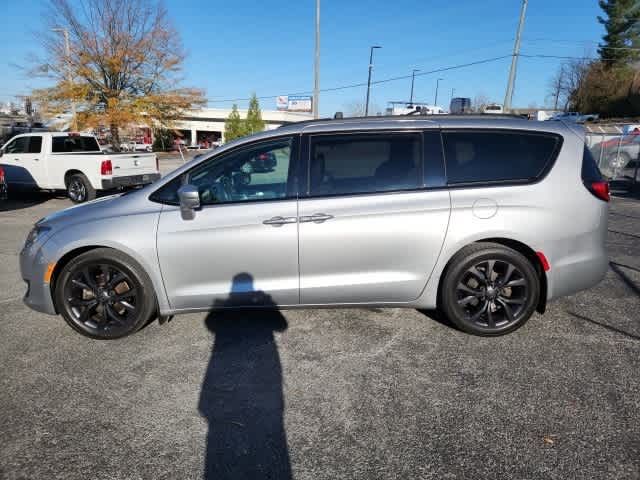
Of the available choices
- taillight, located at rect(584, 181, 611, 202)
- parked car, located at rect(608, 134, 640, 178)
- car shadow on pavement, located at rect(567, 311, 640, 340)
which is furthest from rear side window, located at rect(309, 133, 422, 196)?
parked car, located at rect(608, 134, 640, 178)

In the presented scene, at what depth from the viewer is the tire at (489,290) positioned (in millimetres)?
3338

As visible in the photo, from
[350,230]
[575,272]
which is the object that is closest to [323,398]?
[350,230]

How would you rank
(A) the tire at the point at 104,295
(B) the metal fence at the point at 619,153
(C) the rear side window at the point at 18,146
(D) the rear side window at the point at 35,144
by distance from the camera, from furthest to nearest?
1. (B) the metal fence at the point at 619,153
2. (C) the rear side window at the point at 18,146
3. (D) the rear side window at the point at 35,144
4. (A) the tire at the point at 104,295

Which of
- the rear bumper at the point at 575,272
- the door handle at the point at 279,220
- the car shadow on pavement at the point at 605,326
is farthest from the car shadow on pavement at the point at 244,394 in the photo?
the car shadow on pavement at the point at 605,326

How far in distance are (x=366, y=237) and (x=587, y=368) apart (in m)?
1.87

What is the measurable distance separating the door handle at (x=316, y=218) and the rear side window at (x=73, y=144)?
10576 mm

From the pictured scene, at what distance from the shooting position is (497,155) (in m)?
3.39

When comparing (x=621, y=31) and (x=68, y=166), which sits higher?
(x=621, y=31)

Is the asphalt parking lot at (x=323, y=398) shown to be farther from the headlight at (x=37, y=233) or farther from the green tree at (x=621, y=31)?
the green tree at (x=621, y=31)

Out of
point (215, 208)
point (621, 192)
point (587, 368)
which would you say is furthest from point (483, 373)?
point (621, 192)

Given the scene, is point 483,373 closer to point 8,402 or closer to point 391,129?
point 391,129

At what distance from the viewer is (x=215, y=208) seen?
3.27m

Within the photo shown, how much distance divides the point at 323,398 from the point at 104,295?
2034 millimetres

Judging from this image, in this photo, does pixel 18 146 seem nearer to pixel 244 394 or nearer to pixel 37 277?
pixel 37 277
